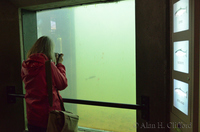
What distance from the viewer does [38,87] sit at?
2.02 m

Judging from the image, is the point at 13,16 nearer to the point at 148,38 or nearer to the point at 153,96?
the point at 148,38

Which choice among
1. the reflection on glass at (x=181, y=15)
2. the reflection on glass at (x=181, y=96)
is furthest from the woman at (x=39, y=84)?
the reflection on glass at (x=181, y=15)

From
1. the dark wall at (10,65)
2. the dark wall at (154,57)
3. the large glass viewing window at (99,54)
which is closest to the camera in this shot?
the dark wall at (154,57)

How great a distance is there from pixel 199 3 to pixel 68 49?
6.91ft

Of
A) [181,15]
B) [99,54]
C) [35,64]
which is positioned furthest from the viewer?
[99,54]

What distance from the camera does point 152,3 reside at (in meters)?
2.03

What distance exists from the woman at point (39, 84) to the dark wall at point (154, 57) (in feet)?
3.12

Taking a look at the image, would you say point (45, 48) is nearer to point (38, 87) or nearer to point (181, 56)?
point (38, 87)

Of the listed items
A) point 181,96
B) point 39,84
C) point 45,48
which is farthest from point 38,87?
point 181,96

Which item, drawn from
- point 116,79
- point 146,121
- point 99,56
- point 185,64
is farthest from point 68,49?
point 185,64

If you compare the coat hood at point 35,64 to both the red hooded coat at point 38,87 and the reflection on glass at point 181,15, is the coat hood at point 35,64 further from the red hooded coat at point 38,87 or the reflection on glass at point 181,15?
the reflection on glass at point 181,15

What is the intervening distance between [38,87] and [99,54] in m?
1.16

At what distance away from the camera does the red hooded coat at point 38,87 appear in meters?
2.01

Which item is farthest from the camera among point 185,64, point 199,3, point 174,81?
point 174,81
